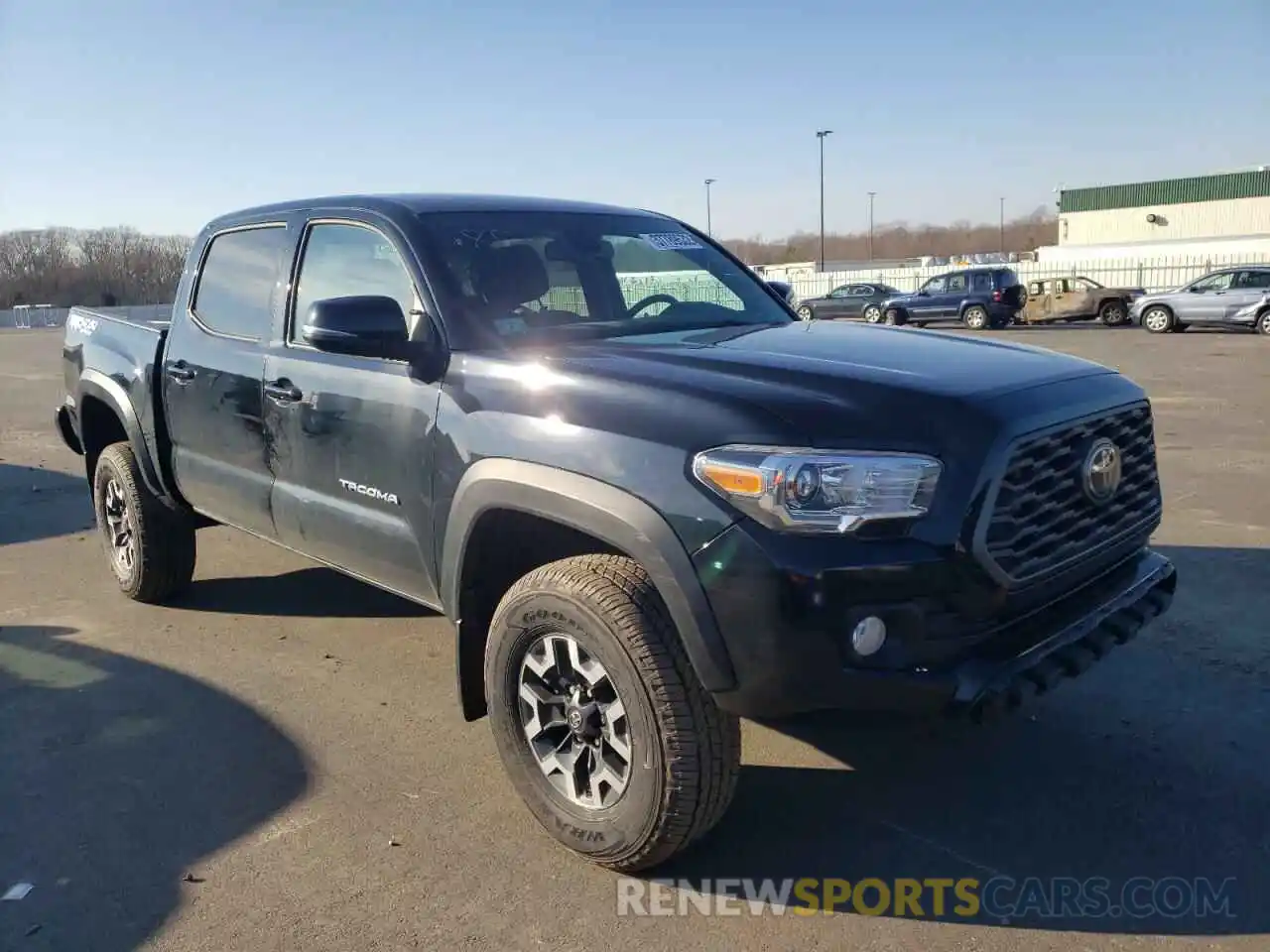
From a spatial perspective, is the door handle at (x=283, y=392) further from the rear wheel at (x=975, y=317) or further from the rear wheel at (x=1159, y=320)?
the rear wheel at (x=975, y=317)

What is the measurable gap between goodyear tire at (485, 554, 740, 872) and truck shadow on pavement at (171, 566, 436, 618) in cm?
228

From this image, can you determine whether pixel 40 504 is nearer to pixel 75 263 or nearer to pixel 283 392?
pixel 283 392

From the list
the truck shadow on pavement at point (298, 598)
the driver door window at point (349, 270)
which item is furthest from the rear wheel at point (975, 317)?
the driver door window at point (349, 270)

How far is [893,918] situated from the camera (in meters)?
2.86

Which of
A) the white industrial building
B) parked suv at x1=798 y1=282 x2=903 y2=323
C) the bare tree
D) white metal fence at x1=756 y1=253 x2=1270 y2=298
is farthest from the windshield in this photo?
the bare tree

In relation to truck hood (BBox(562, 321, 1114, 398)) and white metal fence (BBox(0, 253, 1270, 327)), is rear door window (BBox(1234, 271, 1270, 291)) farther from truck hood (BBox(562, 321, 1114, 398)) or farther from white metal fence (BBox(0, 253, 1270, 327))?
truck hood (BBox(562, 321, 1114, 398))

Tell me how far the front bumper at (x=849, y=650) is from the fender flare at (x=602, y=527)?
0.16 ft

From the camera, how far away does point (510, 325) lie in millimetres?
3652

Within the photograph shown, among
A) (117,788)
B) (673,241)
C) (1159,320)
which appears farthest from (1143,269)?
(117,788)

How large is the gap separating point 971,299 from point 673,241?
2664 centimetres

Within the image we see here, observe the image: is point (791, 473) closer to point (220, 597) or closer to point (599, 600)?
point (599, 600)

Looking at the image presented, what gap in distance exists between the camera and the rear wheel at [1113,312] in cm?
2928

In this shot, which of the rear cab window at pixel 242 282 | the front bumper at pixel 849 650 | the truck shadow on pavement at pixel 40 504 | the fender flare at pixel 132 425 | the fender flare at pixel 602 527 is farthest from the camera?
the truck shadow on pavement at pixel 40 504

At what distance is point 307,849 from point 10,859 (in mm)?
897
